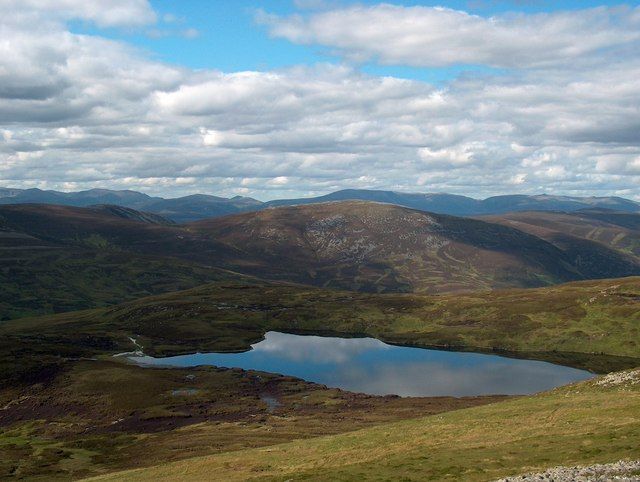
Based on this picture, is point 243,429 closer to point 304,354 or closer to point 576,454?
Result: point 576,454

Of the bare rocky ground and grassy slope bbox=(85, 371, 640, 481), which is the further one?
grassy slope bbox=(85, 371, 640, 481)

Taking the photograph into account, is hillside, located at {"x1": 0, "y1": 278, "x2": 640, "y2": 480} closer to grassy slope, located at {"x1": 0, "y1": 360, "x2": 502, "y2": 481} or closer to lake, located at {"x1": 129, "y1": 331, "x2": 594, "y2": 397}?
grassy slope, located at {"x1": 0, "y1": 360, "x2": 502, "y2": 481}

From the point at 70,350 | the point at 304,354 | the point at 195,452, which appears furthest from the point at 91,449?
the point at 304,354

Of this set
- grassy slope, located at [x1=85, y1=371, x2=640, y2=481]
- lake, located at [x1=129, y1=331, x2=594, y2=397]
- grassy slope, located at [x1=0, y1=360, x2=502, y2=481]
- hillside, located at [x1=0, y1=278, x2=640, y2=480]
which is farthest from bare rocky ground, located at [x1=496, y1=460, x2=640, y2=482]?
Answer: lake, located at [x1=129, y1=331, x2=594, y2=397]

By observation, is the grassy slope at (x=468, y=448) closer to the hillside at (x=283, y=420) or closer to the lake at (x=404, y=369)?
the hillside at (x=283, y=420)

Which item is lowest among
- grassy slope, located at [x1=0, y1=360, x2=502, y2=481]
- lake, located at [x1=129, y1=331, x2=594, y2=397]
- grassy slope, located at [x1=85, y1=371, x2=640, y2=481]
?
lake, located at [x1=129, y1=331, x2=594, y2=397]

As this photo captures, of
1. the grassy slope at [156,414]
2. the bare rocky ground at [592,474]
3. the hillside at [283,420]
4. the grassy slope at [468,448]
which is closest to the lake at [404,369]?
the hillside at [283,420]
